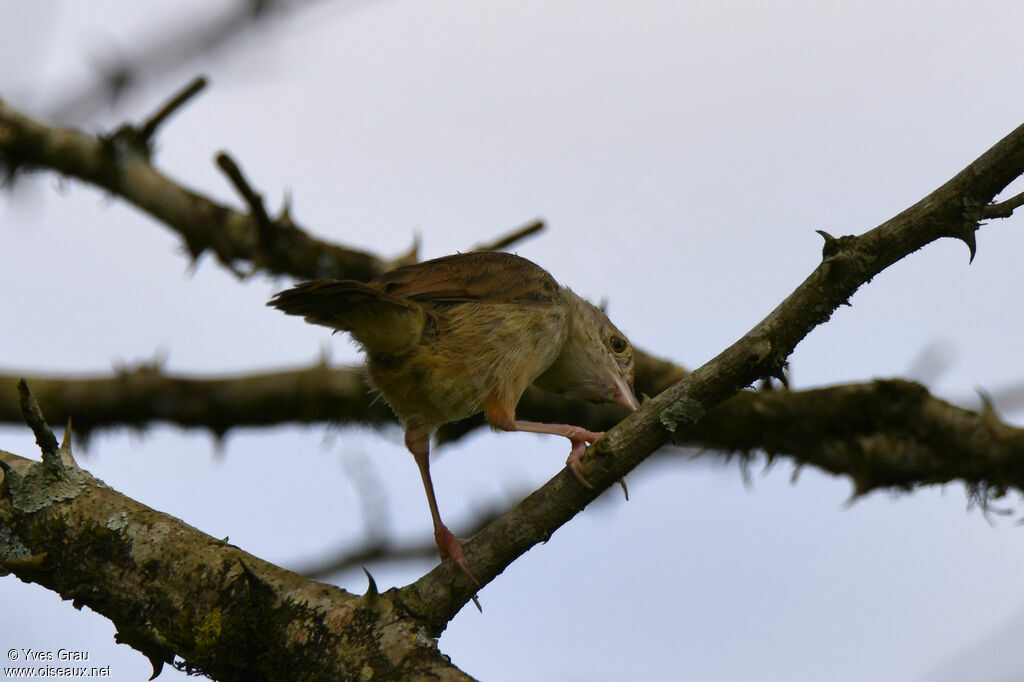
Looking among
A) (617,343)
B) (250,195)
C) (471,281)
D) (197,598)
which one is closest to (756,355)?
(197,598)

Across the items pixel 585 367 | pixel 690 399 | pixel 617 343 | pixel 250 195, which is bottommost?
pixel 690 399

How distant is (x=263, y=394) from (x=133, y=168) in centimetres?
163

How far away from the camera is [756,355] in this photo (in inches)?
118

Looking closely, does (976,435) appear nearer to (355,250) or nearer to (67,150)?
(355,250)

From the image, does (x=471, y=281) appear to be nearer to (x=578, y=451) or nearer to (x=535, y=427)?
(x=535, y=427)

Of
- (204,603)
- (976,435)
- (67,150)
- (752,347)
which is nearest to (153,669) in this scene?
(204,603)

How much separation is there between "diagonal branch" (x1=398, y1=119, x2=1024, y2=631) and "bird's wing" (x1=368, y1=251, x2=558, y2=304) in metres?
1.57

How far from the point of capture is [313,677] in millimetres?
3195

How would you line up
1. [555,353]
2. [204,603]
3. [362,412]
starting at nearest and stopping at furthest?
[204,603] < [555,353] < [362,412]

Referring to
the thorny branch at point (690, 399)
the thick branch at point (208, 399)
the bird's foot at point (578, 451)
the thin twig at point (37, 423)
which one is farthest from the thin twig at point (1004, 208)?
the thick branch at point (208, 399)

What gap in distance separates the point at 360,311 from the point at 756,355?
1.82 m

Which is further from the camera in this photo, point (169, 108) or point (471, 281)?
point (169, 108)

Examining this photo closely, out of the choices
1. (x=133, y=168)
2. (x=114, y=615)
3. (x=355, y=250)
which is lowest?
(x=114, y=615)

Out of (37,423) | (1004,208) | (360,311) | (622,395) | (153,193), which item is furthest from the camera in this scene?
(153,193)
